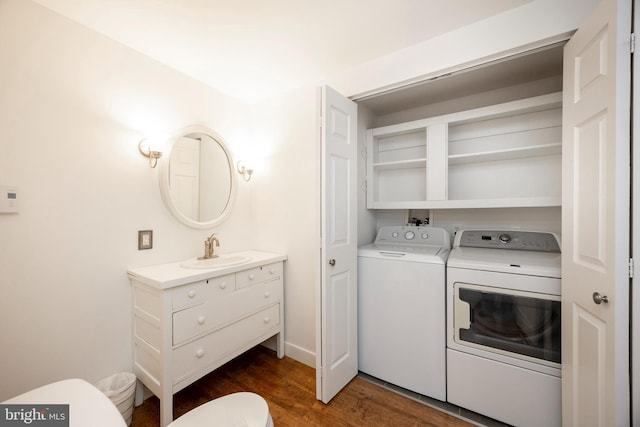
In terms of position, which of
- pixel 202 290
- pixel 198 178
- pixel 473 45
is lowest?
pixel 202 290

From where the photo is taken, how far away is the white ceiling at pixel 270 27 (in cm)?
135

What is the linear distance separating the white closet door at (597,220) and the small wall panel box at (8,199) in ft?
8.70

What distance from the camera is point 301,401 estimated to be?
1.72 m

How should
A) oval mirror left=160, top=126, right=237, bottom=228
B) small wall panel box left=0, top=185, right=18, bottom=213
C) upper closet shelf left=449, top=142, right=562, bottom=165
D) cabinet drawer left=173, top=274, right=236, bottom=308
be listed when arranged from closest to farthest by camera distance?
small wall panel box left=0, top=185, right=18, bottom=213, cabinet drawer left=173, top=274, right=236, bottom=308, upper closet shelf left=449, top=142, right=562, bottom=165, oval mirror left=160, top=126, right=237, bottom=228

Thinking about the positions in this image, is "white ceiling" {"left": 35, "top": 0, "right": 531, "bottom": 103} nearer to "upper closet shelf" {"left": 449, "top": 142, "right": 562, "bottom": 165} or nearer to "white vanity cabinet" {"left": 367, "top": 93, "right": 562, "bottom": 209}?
"white vanity cabinet" {"left": 367, "top": 93, "right": 562, "bottom": 209}

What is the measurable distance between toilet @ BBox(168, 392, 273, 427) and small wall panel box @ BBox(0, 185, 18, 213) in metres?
1.30

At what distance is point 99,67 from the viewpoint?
1.55 m

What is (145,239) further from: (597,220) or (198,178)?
(597,220)

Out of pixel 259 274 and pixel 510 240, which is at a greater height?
pixel 510 240

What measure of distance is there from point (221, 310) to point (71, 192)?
1.11 metres

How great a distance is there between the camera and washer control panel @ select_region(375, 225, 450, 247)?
6.95 feet

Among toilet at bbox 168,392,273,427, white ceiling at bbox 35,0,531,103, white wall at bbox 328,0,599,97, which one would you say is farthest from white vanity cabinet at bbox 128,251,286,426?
white wall at bbox 328,0,599,97

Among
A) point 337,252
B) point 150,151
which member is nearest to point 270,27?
point 150,151

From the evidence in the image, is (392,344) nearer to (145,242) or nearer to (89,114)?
(145,242)
